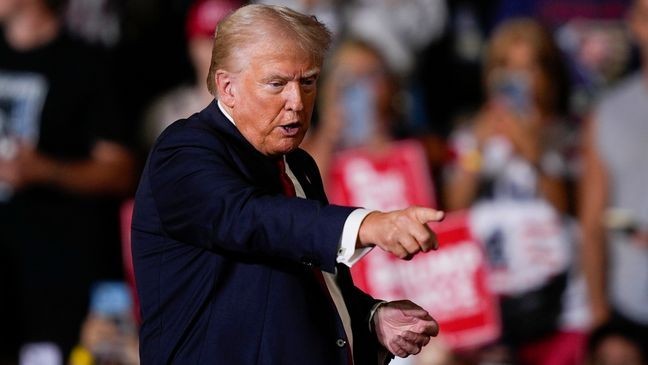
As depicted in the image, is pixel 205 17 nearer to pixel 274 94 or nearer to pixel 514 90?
pixel 514 90

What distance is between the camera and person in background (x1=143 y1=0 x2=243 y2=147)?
7.41m

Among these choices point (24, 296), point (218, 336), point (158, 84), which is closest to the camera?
point (218, 336)

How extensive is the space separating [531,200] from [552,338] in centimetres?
62

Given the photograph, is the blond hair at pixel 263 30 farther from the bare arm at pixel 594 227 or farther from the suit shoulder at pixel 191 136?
the bare arm at pixel 594 227

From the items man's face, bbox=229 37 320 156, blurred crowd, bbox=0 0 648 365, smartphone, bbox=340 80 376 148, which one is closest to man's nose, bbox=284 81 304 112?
man's face, bbox=229 37 320 156

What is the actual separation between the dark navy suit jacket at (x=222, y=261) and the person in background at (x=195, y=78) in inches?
132

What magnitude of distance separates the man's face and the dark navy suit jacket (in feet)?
0.15

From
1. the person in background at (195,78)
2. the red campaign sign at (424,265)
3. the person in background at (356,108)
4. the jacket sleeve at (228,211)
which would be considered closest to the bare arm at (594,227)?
the red campaign sign at (424,265)

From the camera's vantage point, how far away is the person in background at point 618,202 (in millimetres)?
7102

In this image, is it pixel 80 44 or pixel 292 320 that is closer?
pixel 292 320

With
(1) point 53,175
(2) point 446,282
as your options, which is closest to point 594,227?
(2) point 446,282

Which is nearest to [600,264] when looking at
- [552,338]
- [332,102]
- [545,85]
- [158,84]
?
[552,338]

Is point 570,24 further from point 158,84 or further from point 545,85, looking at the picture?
point 158,84

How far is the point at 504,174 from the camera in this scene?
7320 millimetres
